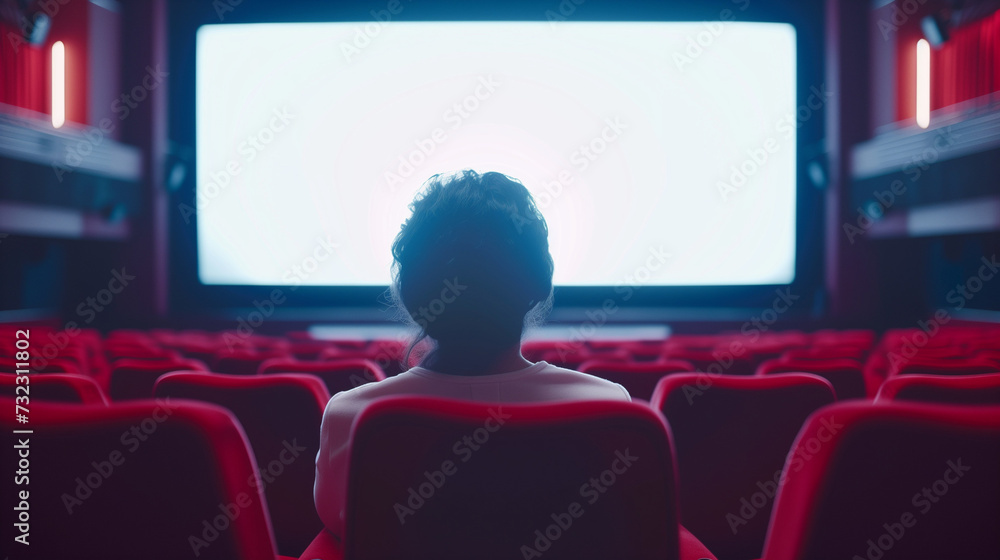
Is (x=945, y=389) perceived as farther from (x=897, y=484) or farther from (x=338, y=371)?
(x=338, y=371)

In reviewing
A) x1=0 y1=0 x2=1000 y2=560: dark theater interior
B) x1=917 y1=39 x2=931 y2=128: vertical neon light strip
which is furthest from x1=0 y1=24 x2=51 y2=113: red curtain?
x1=917 y1=39 x2=931 y2=128: vertical neon light strip

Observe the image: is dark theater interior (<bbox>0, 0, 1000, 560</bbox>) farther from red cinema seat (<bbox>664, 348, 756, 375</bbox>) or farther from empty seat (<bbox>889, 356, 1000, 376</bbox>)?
empty seat (<bbox>889, 356, 1000, 376</bbox>)

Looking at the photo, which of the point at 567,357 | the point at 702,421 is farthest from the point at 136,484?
the point at 567,357

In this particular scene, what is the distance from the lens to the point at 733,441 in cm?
139

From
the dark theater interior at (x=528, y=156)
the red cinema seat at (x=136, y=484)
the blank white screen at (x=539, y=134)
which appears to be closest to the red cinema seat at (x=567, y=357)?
the red cinema seat at (x=136, y=484)

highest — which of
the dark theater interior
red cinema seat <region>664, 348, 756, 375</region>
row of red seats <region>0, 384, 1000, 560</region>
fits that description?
the dark theater interior

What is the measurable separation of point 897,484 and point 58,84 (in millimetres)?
9860

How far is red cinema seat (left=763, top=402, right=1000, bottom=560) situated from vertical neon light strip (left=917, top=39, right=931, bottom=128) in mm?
8657

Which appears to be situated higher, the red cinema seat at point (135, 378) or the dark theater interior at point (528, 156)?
the dark theater interior at point (528, 156)

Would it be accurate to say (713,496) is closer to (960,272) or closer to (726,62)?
(726,62)

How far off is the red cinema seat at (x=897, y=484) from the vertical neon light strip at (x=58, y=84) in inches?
374

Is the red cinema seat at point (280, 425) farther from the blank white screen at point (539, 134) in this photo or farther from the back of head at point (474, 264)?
the blank white screen at point (539, 134)

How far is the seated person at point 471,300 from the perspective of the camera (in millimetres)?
1032

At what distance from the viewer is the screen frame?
7.79 meters
